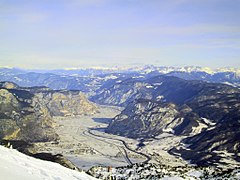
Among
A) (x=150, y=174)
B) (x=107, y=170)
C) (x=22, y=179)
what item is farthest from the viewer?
(x=107, y=170)

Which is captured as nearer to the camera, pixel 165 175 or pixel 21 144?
pixel 165 175

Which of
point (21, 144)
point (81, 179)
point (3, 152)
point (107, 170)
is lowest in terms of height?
point (21, 144)

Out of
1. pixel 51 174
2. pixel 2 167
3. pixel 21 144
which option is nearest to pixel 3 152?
pixel 51 174

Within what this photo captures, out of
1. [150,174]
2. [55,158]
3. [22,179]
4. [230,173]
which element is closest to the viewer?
[22,179]

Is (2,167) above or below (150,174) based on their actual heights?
above

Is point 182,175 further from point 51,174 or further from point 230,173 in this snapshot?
point 51,174

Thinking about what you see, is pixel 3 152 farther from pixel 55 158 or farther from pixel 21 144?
pixel 21 144

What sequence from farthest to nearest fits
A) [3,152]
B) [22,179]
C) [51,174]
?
1. [3,152]
2. [51,174]
3. [22,179]

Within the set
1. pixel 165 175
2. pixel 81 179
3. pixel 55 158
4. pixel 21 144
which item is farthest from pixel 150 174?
pixel 21 144

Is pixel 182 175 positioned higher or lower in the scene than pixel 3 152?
lower
